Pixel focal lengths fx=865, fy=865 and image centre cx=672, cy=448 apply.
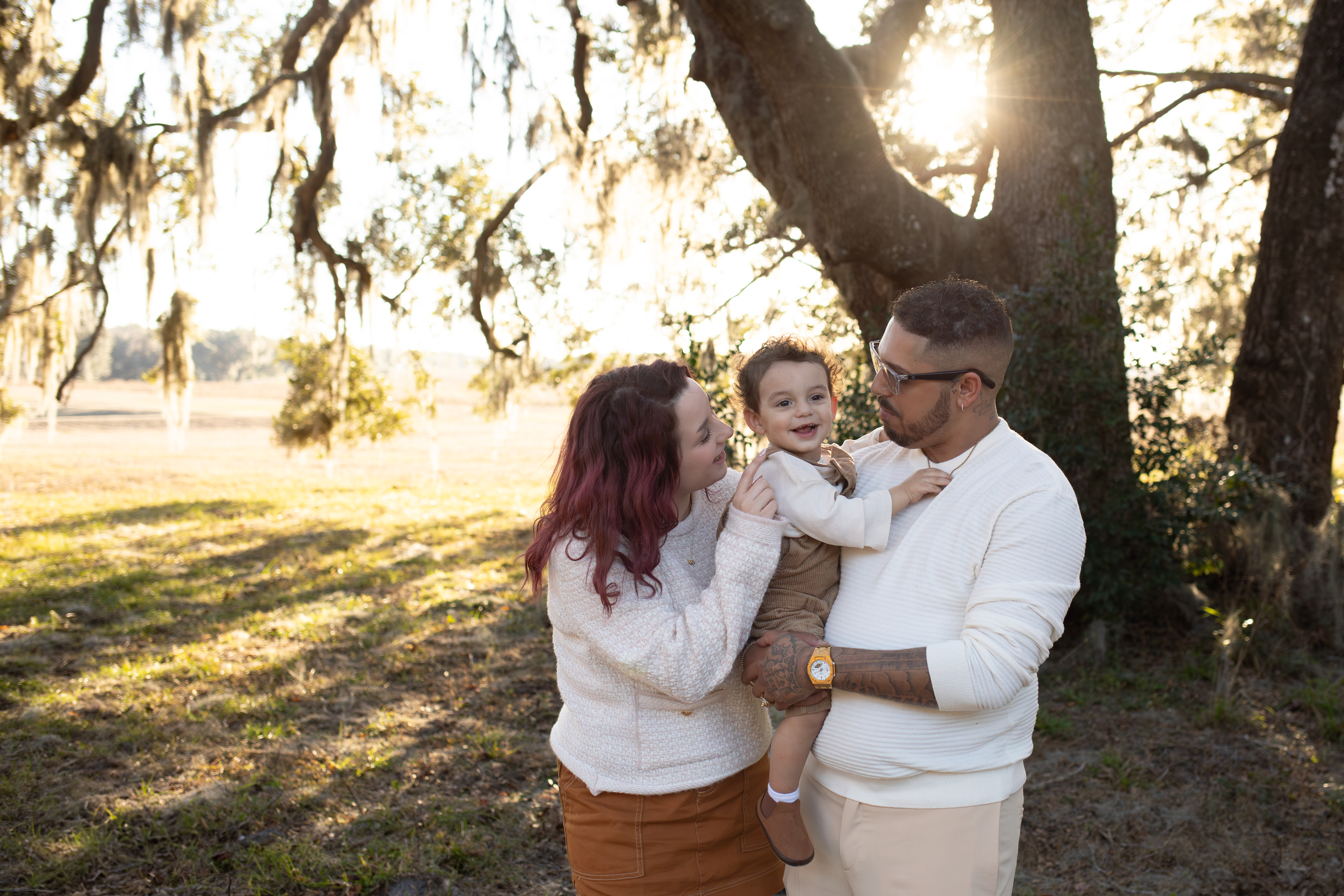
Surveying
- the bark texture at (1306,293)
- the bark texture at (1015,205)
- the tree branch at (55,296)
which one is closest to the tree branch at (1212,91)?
the bark texture at (1306,293)

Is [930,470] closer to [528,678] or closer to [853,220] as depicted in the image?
[853,220]

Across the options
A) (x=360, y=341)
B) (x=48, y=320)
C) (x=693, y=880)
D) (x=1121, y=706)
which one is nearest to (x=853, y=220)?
(x=1121, y=706)

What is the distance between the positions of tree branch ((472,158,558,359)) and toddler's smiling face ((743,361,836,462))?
19.8 ft

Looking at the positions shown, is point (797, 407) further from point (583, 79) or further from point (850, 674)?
point (583, 79)

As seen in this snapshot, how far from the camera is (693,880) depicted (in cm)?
179

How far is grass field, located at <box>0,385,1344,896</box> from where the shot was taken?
3184 mm

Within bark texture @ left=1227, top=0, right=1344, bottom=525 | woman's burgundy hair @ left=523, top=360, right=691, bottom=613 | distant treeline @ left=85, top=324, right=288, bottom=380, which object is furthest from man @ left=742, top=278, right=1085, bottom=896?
distant treeline @ left=85, top=324, right=288, bottom=380

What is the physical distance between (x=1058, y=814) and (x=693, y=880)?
2.54 m

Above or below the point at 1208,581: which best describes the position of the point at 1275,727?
below

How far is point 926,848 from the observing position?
164 centimetres

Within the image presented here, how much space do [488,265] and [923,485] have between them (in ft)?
27.3

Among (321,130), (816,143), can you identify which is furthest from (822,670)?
(321,130)

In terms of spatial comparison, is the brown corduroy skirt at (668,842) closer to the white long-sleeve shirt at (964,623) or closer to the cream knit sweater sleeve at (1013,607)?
the white long-sleeve shirt at (964,623)

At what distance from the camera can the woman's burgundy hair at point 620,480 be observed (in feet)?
5.51
